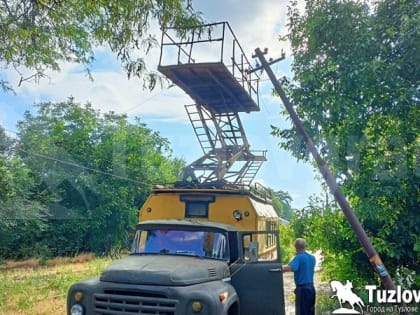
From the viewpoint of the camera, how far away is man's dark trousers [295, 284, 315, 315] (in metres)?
6.86

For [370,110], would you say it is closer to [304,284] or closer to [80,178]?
[304,284]

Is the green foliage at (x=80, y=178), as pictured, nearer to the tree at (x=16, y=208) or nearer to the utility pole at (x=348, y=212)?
the tree at (x=16, y=208)

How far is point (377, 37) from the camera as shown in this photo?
8156mm

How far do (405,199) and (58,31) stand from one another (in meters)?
7.19

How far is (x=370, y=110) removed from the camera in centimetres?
820

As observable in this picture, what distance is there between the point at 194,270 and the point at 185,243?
0.99 m

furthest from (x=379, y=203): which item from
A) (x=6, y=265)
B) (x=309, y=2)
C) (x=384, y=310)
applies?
(x=6, y=265)

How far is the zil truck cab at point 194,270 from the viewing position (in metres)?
4.96

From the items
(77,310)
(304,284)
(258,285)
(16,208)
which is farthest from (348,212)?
(16,208)

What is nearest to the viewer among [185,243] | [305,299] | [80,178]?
[185,243]

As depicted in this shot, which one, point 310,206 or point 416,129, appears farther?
point 310,206

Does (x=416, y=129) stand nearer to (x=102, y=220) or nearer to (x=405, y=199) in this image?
(x=405, y=199)

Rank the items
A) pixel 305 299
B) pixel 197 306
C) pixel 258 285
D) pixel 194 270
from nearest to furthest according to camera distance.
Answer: pixel 197 306 → pixel 194 270 → pixel 258 285 → pixel 305 299

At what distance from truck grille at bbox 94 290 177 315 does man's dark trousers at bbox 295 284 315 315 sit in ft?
9.73
